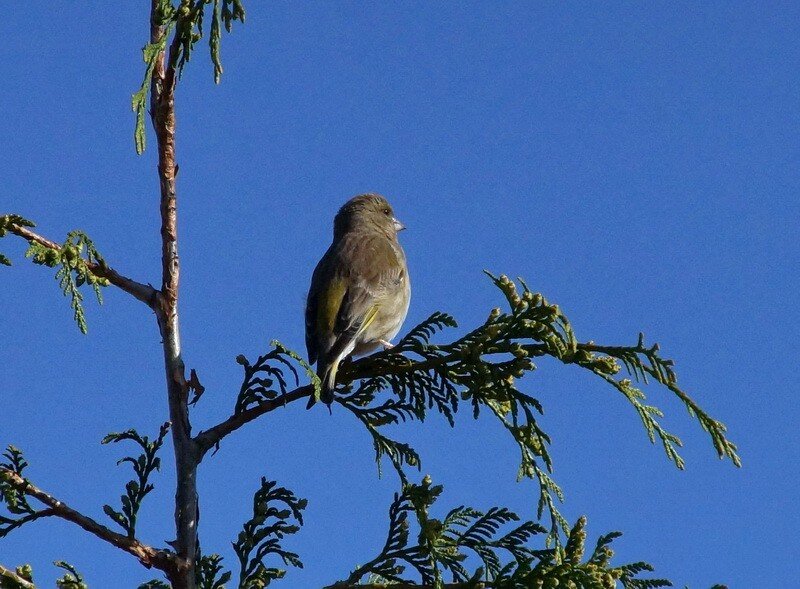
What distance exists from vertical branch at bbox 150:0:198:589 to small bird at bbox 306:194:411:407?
827 millimetres

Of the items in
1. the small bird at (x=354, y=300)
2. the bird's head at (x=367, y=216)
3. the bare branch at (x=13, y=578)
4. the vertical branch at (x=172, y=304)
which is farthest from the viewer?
the bird's head at (x=367, y=216)

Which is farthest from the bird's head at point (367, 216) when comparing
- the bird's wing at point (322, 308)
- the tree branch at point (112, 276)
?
the tree branch at point (112, 276)

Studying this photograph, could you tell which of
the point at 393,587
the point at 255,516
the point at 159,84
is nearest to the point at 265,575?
the point at 255,516

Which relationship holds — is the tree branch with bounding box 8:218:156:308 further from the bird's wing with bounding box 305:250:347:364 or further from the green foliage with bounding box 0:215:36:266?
the bird's wing with bounding box 305:250:347:364

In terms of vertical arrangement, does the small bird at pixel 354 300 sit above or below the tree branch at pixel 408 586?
above

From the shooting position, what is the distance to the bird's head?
8484mm

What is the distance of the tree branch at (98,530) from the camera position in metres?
3.94

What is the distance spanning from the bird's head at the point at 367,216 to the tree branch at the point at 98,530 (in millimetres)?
4582

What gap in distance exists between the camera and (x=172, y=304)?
429 centimetres

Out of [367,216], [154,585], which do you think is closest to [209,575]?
[154,585]

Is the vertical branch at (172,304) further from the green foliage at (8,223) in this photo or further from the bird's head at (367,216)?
the bird's head at (367,216)

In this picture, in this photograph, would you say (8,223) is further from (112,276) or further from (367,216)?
(367,216)

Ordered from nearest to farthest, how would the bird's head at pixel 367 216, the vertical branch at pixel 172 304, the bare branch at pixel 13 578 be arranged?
the bare branch at pixel 13 578 → the vertical branch at pixel 172 304 → the bird's head at pixel 367 216

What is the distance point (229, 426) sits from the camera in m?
4.22
